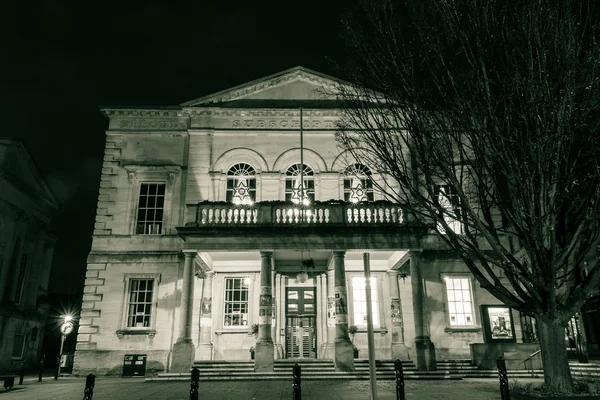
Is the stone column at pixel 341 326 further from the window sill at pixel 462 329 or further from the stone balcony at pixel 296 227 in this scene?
the window sill at pixel 462 329

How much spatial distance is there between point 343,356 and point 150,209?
11.2 m

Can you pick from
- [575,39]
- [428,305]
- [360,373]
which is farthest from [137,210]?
[575,39]

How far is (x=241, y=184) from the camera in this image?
21.5 m

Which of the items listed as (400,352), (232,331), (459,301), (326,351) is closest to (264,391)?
(326,351)

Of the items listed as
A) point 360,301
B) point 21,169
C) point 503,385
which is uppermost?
point 21,169

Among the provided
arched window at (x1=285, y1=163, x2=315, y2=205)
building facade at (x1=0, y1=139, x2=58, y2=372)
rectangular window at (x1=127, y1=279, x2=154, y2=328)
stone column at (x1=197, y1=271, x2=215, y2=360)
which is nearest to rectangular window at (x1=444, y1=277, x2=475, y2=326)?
arched window at (x1=285, y1=163, x2=315, y2=205)

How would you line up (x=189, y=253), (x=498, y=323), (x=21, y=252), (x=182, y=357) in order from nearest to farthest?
1. (x=182, y=357)
2. (x=189, y=253)
3. (x=498, y=323)
4. (x=21, y=252)

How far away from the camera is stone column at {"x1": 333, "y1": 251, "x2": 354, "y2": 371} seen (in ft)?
53.5

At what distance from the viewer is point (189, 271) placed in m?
17.5

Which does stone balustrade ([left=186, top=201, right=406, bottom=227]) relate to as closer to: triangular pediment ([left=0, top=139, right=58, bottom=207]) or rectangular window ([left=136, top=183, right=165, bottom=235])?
rectangular window ([left=136, top=183, right=165, bottom=235])

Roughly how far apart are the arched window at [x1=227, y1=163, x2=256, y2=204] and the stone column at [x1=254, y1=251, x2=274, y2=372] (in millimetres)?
4537

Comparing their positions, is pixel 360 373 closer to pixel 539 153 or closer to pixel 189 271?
pixel 189 271

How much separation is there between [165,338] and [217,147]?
29.6 ft

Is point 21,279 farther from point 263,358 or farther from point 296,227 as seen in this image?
point 296,227
